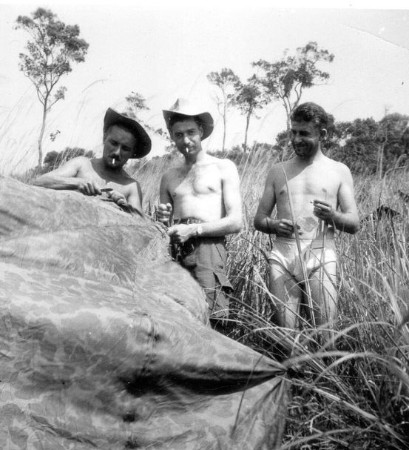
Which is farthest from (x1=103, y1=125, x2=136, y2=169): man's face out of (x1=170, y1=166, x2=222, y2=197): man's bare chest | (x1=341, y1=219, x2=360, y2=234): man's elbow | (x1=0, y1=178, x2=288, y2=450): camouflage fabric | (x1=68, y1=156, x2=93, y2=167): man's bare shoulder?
(x1=341, y1=219, x2=360, y2=234): man's elbow

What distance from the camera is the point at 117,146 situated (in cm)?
284

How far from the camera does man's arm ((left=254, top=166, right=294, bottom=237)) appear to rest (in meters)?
2.55

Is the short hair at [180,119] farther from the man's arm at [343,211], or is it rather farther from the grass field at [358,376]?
the grass field at [358,376]

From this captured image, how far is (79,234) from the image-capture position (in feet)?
6.24

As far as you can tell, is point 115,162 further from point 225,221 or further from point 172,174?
point 225,221

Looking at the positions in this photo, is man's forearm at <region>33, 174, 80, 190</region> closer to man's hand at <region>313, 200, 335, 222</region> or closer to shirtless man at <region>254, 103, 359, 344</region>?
shirtless man at <region>254, 103, 359, 344</region>

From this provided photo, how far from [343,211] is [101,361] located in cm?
165

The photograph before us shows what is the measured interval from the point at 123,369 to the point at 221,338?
0.38 meters

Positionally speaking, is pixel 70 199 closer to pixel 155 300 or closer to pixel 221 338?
pixel 155 300

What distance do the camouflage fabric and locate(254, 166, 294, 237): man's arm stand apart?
829mm

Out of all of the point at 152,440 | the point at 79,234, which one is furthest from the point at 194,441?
the point at 79,234

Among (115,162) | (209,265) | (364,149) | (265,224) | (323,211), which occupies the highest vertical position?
(364,149)

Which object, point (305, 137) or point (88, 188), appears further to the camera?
point (305, 137)

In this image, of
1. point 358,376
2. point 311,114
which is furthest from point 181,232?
point 358,376
